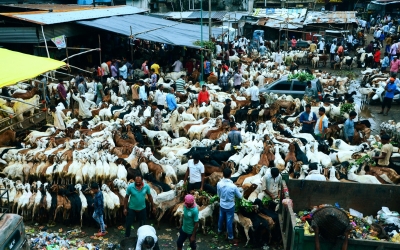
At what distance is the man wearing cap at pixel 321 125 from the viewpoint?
12125 millimetres

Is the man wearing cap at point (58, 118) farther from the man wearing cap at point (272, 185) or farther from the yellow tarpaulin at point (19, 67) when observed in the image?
the man wearing cap at point (272, 185)

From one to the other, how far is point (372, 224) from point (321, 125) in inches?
214

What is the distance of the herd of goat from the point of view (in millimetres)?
9141

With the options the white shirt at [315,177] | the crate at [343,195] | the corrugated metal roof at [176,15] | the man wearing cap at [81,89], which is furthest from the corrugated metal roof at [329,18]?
the crate at [343,195]

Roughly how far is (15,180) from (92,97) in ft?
22.4

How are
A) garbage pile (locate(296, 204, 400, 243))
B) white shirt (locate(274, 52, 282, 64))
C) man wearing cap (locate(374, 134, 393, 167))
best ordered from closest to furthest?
garbage pile (locate(296, 204, 400, 243)) → man wearing cap (locate(374, 134, 393, 167)) → white shirt (locate(274, 52, 282, 64))

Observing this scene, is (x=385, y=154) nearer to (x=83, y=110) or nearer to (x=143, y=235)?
(x=143, y=235)

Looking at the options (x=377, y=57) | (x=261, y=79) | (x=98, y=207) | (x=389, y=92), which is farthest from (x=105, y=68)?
(x=377, y=57)

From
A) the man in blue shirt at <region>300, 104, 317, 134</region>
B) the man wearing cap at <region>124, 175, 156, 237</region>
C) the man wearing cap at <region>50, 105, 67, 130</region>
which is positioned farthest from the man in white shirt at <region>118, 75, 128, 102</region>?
the man wearing cap at <region>124, 175, 156, 237</region>

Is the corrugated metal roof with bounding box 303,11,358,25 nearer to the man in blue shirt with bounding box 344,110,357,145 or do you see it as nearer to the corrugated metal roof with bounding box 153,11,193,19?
the corrugated metal roof with bounding box 153,11,193,19

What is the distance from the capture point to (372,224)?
7047mm

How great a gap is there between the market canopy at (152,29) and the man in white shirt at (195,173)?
12.0 metres

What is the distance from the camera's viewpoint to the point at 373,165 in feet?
33.5

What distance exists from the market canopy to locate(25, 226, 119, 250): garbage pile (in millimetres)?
12685
